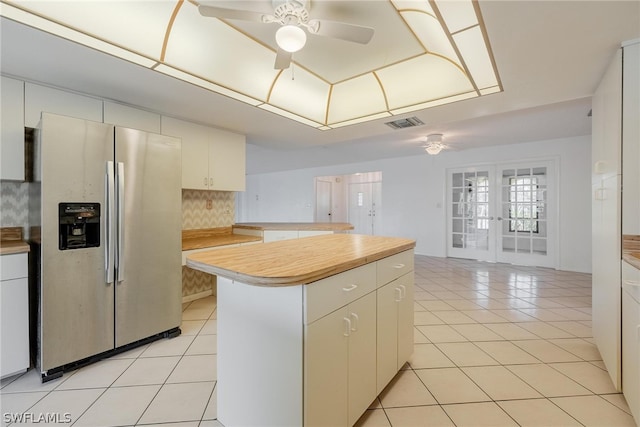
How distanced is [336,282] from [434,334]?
1.74 m

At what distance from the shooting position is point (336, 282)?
1259 mm

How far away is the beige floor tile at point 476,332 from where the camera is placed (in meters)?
2.41

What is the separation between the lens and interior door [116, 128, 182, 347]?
2123 mm

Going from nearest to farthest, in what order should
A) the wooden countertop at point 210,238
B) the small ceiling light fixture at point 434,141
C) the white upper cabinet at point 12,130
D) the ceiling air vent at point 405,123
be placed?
the white upper cabinet at point 12,130, the wooden countertop at point 210,238, the ceiling air vent at point 405,123, the small ceiling light fixture at point 434,141

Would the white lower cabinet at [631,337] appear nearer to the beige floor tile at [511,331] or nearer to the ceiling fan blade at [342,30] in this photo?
the beige floor tile at [511,331]

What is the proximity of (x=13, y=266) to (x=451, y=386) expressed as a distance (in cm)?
294

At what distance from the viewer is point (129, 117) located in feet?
8.50

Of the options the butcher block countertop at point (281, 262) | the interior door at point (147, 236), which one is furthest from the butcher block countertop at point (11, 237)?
the butcher block countertop at point (281, 262)

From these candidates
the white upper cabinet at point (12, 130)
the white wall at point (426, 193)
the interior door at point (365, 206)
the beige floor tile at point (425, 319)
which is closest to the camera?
the white upper cabinet at point (12, 130)

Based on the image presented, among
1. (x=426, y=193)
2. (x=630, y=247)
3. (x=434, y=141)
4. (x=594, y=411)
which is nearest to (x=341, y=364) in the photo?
(x=594, y=411)

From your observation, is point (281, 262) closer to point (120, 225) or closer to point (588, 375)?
point (120, 225)

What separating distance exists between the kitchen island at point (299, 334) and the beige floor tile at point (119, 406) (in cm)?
54

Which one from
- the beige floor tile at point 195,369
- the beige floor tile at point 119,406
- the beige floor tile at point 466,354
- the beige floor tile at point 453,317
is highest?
the beige floor tile at point 453,317

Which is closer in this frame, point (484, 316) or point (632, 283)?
point (632, 283)
